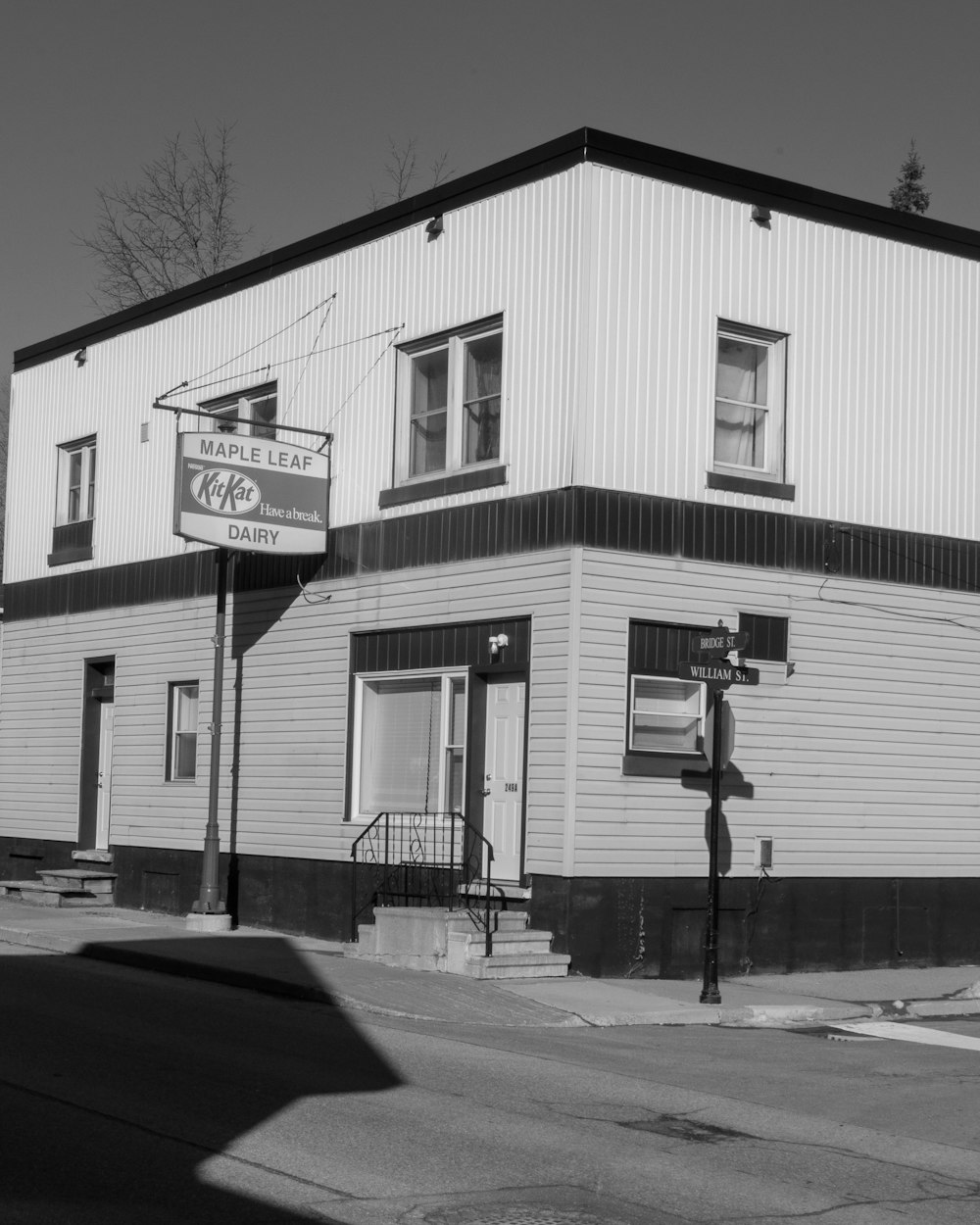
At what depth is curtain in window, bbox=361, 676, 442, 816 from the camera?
18234 mm

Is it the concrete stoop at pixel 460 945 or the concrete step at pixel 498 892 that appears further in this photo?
the concrete step at pixel 498 892

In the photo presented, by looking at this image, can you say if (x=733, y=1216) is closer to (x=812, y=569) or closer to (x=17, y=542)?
(x=812, y=569)

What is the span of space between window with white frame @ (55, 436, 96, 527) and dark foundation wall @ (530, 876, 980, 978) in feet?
37.4

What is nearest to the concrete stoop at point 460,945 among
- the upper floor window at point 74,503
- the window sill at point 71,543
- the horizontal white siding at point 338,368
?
the horizontal white siding at point 338,368

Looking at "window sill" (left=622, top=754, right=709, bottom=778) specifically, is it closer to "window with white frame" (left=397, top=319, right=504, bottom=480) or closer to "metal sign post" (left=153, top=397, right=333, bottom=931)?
"window with white frame" (left=397, top=319, right=504, bottom=480)

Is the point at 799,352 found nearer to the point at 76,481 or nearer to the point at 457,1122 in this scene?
the point at 457,1122

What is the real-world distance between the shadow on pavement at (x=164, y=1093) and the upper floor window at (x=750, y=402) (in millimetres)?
7125

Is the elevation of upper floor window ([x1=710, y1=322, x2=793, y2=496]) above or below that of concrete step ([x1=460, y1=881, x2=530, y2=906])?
above

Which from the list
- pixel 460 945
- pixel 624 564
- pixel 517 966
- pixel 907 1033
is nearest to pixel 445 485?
pixel 624 564

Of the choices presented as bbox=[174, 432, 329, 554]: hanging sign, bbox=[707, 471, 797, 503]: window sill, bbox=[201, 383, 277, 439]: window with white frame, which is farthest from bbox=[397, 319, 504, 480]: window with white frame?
bbox=[201, 383, 277, 439]: window with white frame

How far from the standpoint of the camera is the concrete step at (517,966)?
1559cm

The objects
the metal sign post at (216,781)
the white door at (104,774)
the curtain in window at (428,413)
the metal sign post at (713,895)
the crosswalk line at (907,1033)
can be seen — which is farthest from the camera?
the white door at (104,774)

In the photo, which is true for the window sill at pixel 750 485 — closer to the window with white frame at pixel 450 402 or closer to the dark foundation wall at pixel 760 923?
the window with white frame at pixel 450 402

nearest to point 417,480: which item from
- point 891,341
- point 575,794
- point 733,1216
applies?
point 575,794
